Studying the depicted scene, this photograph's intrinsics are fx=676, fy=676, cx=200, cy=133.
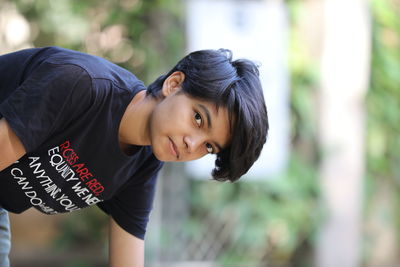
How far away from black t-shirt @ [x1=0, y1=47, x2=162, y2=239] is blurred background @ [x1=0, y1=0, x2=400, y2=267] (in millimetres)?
1774

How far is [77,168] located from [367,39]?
2.74 metres

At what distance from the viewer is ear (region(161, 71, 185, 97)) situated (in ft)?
5.97

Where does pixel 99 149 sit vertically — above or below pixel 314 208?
above

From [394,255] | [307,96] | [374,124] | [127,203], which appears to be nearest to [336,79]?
[307,96]

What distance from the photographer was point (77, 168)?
1.81m

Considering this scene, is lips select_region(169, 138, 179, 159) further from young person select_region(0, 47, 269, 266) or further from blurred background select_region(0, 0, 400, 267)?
blurred background select_region(0, 0, 400, 267)

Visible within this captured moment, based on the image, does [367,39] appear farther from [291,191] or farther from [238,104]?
[238,104]

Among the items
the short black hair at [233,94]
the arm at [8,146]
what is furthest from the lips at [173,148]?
the arm at [8,146]

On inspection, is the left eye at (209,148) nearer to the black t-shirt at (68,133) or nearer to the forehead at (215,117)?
the forehead at (215,117)

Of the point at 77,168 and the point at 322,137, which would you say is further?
the point at 322,137

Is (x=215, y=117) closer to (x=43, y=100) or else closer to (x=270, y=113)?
(x=43, y=100)

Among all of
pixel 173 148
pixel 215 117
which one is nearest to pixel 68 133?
pixel 173 148

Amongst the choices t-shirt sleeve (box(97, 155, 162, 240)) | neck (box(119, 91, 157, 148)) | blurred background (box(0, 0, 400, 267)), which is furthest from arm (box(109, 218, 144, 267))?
blurred background (box(0, 0, 400, 267))

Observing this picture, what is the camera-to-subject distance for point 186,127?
1.74 meters
